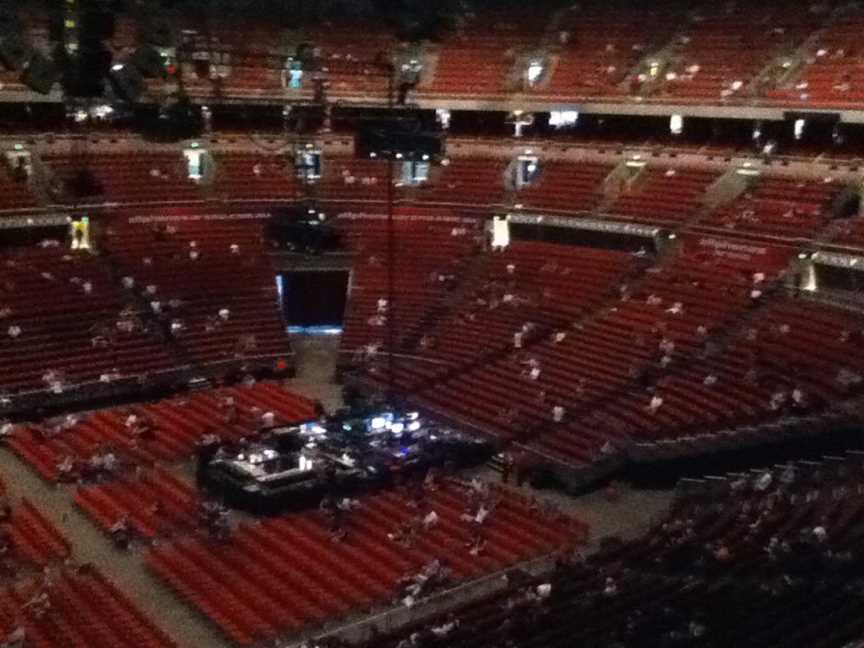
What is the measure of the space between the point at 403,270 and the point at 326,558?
16269mm

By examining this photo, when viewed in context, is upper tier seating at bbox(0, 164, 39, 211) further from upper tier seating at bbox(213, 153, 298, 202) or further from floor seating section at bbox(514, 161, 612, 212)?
floor seating section at bbox(514, 161, 612, 212)

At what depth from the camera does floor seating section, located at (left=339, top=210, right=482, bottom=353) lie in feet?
105

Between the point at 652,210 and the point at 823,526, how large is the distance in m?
17.4

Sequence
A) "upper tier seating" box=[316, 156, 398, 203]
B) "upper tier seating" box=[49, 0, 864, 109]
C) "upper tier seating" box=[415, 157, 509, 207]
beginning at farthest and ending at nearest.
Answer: "upper tier seating" box=[316, 156, 398, 203]
"upper tier seating" box=[415, 157, 509, 207]
"upper tier seating" box=[49, 0, 864, 109]

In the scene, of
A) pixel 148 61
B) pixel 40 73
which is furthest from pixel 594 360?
pixel 40 73

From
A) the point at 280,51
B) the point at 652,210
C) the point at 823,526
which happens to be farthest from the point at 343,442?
the point at 280,51

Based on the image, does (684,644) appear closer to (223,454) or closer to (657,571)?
(657,571)

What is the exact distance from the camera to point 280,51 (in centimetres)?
4012

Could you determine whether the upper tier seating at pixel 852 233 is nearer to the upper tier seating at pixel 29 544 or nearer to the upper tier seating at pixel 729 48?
the upper tier seating at pixel 729 48

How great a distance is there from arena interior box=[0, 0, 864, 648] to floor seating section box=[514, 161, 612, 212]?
14 cm

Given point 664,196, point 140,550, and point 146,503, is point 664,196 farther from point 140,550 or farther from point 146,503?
point 140,550

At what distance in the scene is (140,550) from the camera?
19922 millimetres

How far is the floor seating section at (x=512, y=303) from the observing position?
29625 mm

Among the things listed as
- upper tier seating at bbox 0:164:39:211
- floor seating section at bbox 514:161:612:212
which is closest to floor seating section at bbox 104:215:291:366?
upper tier seating at bbox 0:164:39:211
